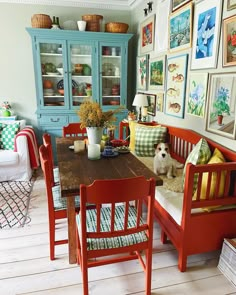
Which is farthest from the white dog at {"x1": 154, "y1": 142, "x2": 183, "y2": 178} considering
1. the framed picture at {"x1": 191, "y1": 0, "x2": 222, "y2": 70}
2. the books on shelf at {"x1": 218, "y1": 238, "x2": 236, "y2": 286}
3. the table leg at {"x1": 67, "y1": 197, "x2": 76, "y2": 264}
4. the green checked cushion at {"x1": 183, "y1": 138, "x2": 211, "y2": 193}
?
the table leg at {"x1": 67, "y1": 197, "x2": 76, "y2": 264}

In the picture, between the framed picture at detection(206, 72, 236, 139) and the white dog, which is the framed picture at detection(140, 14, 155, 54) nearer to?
the framed picture at detection(206, 72, 236, 139)

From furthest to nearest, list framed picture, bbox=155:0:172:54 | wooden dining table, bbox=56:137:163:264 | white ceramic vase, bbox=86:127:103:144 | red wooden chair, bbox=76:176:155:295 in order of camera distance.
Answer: framed picture, bbox=155:0:172:54 < white ceramic vase, bbox=86:127:103:144 < wooden dining table, bbox=56:137:163:264 < red wooden chair, bbox=76:176:155:295

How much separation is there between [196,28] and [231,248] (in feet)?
6.39

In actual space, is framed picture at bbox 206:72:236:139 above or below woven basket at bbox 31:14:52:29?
below

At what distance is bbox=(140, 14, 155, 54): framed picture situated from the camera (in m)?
3.23

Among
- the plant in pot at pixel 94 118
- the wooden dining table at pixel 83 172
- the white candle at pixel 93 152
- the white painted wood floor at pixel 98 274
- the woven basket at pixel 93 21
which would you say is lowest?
the white painted wood floor at pixel 98 274

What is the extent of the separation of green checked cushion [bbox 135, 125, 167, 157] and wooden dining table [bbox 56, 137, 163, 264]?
2.62 ft

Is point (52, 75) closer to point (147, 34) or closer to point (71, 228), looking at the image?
point (147, 34)

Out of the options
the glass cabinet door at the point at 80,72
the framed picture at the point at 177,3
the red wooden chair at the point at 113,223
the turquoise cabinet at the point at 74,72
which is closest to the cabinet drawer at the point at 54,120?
the turquoise cabinet at the point at 74,72

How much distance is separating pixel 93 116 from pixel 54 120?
6.29ft

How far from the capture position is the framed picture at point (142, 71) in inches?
138

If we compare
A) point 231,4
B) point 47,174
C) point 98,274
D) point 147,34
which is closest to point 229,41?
point 231,4

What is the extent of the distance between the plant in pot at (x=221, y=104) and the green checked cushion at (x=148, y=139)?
2.67 ft

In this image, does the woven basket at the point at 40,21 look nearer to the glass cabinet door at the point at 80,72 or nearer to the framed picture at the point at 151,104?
the glass cabinet door at the point at 80,72
